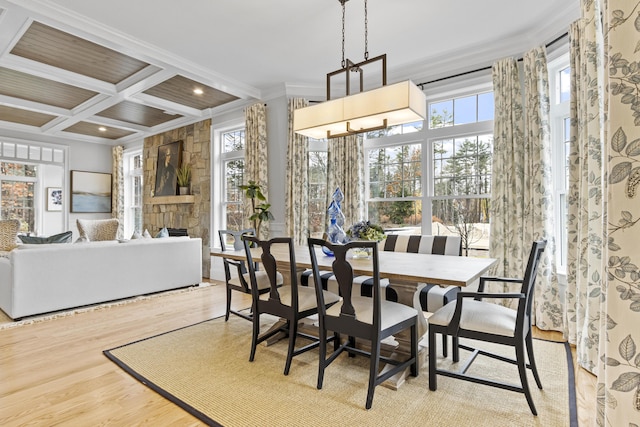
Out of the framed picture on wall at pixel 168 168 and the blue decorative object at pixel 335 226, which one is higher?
the framed picture on wall at pixel 168 168

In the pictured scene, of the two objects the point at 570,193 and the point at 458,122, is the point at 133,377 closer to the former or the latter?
the point at 570,193

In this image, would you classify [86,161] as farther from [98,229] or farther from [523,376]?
[523,376]

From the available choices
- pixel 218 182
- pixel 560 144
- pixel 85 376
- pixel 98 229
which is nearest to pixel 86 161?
pixel 98 229

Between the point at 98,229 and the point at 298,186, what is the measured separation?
13.4ft

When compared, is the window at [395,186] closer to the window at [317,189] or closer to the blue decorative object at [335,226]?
the window at [317,189]

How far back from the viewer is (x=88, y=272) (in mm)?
3969

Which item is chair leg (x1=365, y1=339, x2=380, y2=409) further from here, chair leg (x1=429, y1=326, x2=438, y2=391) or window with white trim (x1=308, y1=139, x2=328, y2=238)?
window with white trim (x1=308, y1=139, x2=328, y2=238)

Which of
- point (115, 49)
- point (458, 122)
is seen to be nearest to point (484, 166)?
point (458, 122)

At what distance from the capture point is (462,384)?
2201 millimetres

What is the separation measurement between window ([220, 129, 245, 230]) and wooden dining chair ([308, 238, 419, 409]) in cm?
390

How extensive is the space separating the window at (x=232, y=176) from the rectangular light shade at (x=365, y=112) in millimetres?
2951

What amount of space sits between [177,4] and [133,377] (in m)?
3.01

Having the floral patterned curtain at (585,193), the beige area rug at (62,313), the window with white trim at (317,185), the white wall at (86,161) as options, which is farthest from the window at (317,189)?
the white wall at (86,161)

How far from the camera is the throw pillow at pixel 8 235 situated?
501 centimetres
